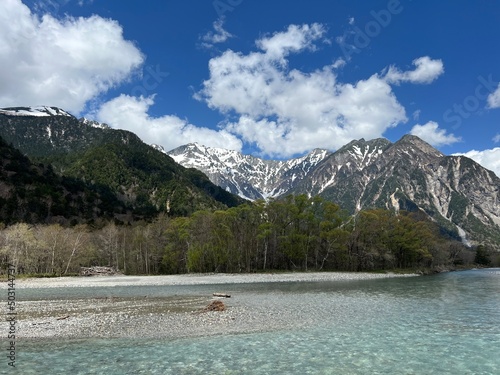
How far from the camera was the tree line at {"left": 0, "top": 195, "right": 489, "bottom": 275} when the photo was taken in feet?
328

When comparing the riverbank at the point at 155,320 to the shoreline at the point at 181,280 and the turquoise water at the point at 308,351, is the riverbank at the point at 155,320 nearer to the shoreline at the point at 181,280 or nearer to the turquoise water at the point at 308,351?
the turquoise water at the point at 308,351

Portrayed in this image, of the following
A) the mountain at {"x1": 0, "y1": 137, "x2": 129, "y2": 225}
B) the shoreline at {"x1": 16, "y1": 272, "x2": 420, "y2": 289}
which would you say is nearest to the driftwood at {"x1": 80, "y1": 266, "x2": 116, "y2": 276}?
the shoreline at {"x1": 16, "y1": 272, "x2": 420, "y2": 289}

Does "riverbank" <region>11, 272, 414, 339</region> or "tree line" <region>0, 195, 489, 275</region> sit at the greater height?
"tree line" <region>0, 195, 489, 275</region>

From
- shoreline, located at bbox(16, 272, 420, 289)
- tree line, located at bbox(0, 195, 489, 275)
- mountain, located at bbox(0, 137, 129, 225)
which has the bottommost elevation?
shoreline, located at bbox(16, 272, 420, 289)

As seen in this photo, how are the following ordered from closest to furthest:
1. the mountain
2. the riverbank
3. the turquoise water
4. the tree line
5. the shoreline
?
the turquoise water, the riverbank, the shoreline, the tree line, the mountain

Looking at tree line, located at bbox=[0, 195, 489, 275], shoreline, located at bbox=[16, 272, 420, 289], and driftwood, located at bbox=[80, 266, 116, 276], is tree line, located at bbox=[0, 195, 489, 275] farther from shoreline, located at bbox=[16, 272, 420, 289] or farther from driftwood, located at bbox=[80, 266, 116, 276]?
shoreline, located at bbox=[16, 272, 420, 289]

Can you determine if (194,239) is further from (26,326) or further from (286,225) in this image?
(26,326)

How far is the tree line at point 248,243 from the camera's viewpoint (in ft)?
328

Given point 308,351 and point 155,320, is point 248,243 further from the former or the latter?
point 308,351

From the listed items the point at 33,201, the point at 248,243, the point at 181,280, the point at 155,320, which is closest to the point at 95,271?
the point at 181,280

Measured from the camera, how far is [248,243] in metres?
102

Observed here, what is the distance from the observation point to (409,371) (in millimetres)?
15180

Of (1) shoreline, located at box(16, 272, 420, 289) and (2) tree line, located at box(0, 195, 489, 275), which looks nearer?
(1) shoreline, located at box(16, 272, 420, 289)

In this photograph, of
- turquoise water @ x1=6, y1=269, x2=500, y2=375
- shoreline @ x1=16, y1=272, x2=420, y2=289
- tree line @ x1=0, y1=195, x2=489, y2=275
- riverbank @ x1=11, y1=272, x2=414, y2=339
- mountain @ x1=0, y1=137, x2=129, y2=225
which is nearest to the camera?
turquoise water @ x1=6, y1=269, x2=500, y2=375
